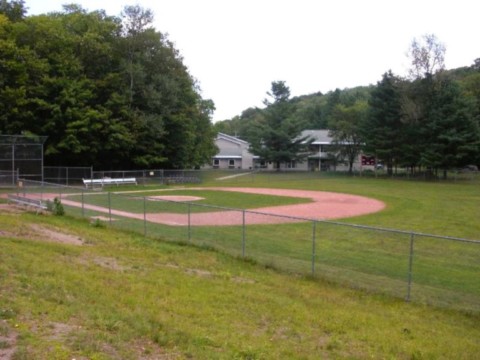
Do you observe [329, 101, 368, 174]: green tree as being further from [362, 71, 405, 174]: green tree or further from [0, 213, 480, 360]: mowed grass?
[0, 213, 480, 360]: mowed grass

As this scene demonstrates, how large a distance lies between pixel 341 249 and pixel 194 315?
906cm

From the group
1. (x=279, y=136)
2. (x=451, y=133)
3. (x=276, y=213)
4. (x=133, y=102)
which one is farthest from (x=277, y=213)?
(x=279, y=136)

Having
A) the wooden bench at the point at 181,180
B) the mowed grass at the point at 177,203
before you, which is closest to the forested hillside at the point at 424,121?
the wooden bench at the point at 181,180

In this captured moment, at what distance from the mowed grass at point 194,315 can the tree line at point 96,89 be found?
34.5 metres

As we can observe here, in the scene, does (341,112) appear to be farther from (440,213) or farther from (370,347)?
(370,347)

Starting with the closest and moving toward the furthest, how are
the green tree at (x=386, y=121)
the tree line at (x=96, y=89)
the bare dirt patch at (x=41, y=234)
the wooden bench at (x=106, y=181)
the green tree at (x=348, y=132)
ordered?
the bare dirt patch at (x=41, y=234) < the wooden bench at (x=106, y=181) < the tree line at (x=96, y=89) < the green tree at (x=386, y=121) < the green tree at (x=348, y=132)

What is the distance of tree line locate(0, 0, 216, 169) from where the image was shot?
146 ft

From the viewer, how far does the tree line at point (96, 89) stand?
1747 inches

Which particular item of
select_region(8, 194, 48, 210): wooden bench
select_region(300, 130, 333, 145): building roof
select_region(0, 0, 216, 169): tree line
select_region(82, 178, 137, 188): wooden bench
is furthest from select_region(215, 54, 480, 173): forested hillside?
select_region(8, 194, 48, 210): wooden bench

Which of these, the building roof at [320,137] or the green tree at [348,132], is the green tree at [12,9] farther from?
the building roof at [320,137]

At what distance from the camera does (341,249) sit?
52.8 feet

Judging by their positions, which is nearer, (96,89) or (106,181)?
(106,181)

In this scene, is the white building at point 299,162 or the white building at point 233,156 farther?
the white building at point 233,156

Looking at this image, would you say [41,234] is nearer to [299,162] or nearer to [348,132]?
[348,132]
